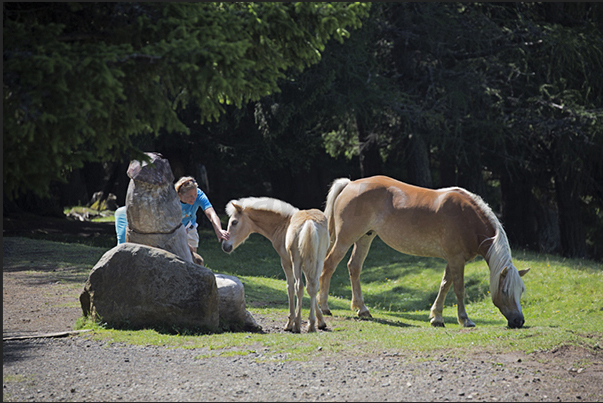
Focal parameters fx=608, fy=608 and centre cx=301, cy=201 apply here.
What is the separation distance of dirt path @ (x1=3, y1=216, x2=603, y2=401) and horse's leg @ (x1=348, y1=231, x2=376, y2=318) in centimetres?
390

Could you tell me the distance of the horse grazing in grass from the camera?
8570mm

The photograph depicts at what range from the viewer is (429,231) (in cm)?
1077

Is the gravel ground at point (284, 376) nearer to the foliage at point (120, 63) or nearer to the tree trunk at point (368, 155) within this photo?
the foliage at point (120, 63)

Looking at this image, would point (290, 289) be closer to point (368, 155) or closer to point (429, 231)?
point (429, 231)

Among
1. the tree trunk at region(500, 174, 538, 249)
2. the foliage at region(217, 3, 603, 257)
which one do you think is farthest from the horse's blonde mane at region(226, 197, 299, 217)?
the tree trunk at region(500, 174, 538, 249)

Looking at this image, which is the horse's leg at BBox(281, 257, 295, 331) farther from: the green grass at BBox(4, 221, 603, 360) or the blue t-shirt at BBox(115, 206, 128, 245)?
the blue t-shirt at BBox(115, 206, 128, 245)

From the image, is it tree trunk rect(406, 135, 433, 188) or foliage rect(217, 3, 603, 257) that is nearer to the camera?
foliage rect(217, 3, 603, 257)

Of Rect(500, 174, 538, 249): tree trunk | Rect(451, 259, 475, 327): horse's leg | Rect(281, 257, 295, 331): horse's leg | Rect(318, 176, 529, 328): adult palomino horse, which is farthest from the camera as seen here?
Rect(500, 174, 538, 249): tree trunk

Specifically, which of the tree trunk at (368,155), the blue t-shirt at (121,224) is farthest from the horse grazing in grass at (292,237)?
the tree trunk at (368,155)

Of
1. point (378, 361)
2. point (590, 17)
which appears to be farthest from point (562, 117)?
point (378, 361)

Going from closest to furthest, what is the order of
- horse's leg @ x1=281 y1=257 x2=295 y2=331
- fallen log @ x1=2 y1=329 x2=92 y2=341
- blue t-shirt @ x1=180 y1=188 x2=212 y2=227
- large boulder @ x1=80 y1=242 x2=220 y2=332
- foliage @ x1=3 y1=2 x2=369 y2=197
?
1. foliage @ x1=3 y1=2 x2=369 y2=197
2. large boulder @ x1=80 y1=242 x2=220 y2=332
3. fallen log @ x1=2 y1=329 x2=92 y2=341
4. horse's leg @ x1=281 y1=257 x2=295 y2=331
5. blue t-shirt @ x1=180 y1=188 x2=212 y2=227

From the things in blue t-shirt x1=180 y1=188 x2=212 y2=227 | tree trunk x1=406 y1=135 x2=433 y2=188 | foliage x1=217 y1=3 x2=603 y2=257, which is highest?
foliage x1=217 y1=3 x2=603 y2=257

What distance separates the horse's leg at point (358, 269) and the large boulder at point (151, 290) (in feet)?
12.3

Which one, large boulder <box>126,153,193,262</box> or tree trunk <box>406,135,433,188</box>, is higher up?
tree trunk <box>406,135,433,188</box>
